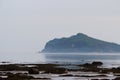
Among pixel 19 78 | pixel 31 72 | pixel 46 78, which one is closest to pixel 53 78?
pixel 46 78

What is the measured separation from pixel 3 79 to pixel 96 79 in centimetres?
1326

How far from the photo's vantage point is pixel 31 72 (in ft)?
254

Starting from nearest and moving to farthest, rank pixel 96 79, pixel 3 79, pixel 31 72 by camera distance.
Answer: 1. pixel 3 79
2. pixel 96 79
3. pixel 31 72

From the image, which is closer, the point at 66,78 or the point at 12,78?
the point at 12,78

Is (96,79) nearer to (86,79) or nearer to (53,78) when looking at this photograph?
(86,79)

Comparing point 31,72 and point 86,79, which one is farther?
point 31,72

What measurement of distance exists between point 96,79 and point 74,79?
317 centimetres

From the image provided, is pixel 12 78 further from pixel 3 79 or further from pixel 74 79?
pixel 74 79

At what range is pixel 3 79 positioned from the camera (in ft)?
199

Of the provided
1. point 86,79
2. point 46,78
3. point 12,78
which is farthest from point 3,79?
point 86,79

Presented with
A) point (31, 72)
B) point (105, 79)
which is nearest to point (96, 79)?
point (105, 79)

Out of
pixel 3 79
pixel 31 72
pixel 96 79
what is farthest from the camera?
pixel 31 72

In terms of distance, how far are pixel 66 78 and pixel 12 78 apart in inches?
345

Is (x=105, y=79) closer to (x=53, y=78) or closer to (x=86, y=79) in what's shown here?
(x=86, y=79)
